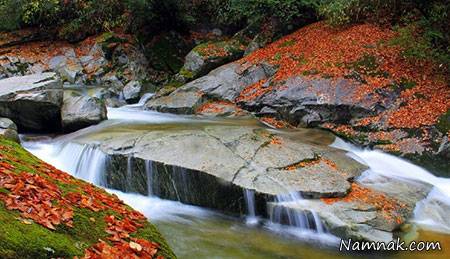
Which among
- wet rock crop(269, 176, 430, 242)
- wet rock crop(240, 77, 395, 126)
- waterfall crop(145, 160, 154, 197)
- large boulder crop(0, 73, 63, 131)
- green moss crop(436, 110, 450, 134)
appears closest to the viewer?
wet rock crop(269, 176, 430, 242)

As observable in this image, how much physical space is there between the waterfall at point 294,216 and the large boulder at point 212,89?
19.2 ft

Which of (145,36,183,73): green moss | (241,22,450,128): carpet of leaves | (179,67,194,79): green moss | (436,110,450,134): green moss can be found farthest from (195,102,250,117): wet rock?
(436,110,450,134): green moss

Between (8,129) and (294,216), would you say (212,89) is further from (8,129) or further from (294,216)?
(294,216)

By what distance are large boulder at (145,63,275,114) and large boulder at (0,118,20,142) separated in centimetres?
434

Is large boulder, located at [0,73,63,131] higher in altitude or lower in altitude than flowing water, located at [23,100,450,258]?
higher

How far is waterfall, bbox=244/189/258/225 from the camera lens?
682cm

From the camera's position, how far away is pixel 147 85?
15.2m

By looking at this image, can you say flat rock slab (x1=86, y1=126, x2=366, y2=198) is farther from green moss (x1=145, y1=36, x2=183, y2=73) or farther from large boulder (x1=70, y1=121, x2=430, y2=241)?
green moss (x1=145, y1=36, x2=183, y2=73)

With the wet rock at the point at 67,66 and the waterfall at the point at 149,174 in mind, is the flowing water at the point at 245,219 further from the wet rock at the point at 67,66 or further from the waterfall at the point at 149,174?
the wet rock at the point at 67,66

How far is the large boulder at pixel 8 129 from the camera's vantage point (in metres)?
8.19

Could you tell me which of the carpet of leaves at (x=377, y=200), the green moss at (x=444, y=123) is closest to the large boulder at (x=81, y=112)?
the carpet of leaves at (x=377, y=200)

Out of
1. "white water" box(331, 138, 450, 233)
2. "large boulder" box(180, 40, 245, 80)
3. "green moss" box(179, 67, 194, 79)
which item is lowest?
"white water" box(331, 138, 450, 233)

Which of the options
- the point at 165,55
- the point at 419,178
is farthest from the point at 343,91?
the point at 165,55

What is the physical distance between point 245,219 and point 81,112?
524 cm
